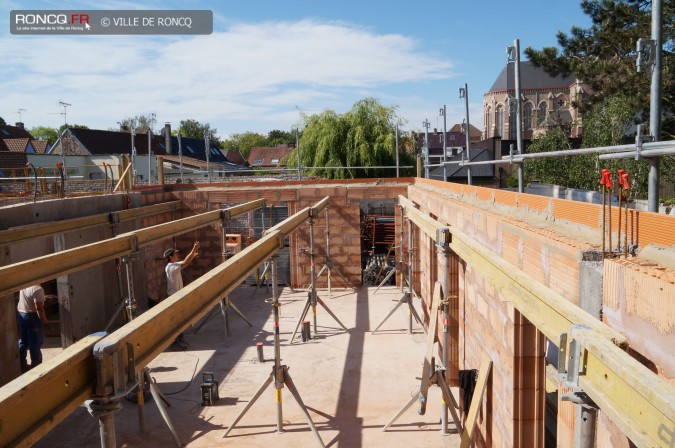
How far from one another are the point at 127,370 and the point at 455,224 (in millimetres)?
5124

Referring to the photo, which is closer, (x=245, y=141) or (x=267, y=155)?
(x=267, y=155)

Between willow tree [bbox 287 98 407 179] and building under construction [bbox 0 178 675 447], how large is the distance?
35.9ft

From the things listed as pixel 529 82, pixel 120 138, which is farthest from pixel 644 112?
pixel 529 82

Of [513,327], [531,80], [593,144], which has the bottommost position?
[513,327]

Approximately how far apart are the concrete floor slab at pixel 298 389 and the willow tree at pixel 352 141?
15.7 metres

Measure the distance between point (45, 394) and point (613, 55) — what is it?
20121 mm

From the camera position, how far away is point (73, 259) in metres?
5.95

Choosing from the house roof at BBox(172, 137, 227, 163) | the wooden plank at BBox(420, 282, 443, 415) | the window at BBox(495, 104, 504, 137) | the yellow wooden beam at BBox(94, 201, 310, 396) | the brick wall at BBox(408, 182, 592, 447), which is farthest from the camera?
the window at BBox(495, 104, 504, 137)

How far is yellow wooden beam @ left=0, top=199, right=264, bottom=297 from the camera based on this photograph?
195 inches

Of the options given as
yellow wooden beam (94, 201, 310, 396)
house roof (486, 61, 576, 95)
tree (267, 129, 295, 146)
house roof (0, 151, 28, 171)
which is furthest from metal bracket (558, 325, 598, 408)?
tree (267, 129, 295, 146)

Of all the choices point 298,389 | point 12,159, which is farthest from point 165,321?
point 12,159

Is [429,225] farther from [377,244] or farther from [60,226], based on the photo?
[377,244]

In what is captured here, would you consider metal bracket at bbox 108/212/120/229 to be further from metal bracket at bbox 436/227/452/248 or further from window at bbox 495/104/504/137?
window at bbox 495/104/504/137

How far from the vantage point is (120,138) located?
49156 mm
